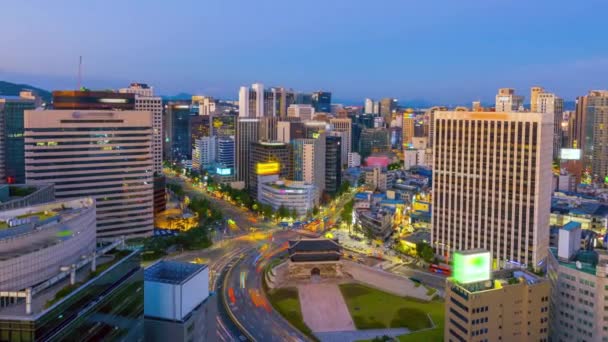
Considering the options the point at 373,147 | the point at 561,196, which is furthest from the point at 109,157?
the point at 373,147

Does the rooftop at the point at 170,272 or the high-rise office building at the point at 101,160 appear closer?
the rooftop at the point at 170,272

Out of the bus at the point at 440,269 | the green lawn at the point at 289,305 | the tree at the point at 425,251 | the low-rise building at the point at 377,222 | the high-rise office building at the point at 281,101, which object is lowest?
the green lawn at the point at 289,305

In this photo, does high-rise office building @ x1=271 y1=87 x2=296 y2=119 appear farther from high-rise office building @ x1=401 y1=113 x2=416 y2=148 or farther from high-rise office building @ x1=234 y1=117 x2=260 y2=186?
high-rise office building @ x1=234 y1=117 x2=260 y2=186

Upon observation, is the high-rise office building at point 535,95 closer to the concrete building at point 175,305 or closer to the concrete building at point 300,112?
the concrete building at point 300,112

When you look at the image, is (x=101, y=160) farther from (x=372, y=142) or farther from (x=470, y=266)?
(x=372, y=142)

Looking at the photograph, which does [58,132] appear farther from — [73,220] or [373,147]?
[373,147]

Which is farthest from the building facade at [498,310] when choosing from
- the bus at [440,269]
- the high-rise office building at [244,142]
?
the high-rise office building at [244,142]
